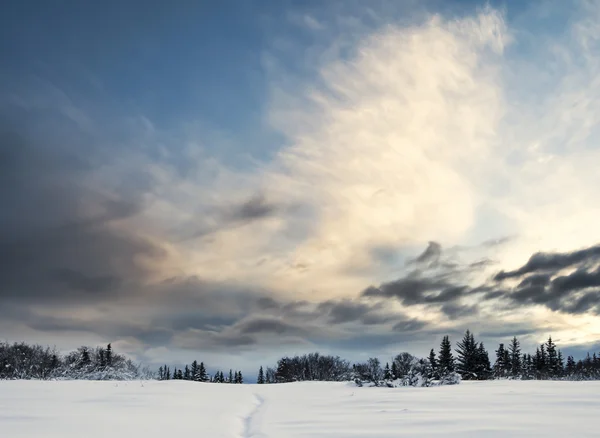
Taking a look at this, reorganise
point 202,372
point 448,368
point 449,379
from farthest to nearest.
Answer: point 202,372 < point 448,368 < point 449,379

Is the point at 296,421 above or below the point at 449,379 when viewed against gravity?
above

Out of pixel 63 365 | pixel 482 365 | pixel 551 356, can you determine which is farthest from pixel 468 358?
pixel 63 365

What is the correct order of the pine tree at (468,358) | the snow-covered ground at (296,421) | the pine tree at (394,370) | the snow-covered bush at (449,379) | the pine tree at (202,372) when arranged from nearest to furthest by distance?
the snow-covered ground at (296,421)
the snow-covered bush at (449,379)
the pine tree at (394,370)
the pine tree at (468,358)
the pine tree at (202,372)

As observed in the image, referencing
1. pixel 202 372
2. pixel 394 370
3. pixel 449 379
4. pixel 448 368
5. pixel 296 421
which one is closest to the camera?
pixel 296 421

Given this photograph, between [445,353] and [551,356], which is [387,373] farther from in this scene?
[551,356]

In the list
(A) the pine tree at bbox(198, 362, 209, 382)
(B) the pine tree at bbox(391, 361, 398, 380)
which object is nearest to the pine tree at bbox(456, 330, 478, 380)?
(B) the pine tree at bbox(391, 361, 398, 380)

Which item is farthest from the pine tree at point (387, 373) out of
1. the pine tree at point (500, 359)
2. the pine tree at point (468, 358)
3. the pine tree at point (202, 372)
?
the pine tree at point (202, 372)

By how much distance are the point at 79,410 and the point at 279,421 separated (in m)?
4.57

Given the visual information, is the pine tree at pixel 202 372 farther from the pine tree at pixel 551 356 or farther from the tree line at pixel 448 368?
the pine tree at pixel 551 356

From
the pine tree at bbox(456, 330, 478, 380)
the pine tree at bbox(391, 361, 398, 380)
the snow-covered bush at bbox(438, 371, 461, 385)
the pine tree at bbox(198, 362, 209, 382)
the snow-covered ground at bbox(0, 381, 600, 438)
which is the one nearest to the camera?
the snow-covered ground at bbox(0, 381, 600, 438)

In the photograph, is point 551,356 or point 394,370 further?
point 551,356

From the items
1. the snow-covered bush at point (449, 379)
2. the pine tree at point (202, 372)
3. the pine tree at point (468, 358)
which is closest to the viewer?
the snow-covered bush at point (449, 379)

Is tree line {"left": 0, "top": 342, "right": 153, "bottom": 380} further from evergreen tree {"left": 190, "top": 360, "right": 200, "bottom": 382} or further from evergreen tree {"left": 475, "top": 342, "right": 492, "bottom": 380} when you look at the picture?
evergreen tree {"left": 475, "top": 342, "right": 492, "bottom": 380}

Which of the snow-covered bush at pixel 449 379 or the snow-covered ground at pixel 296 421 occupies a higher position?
the snow-covered ground at pixel 296 421
